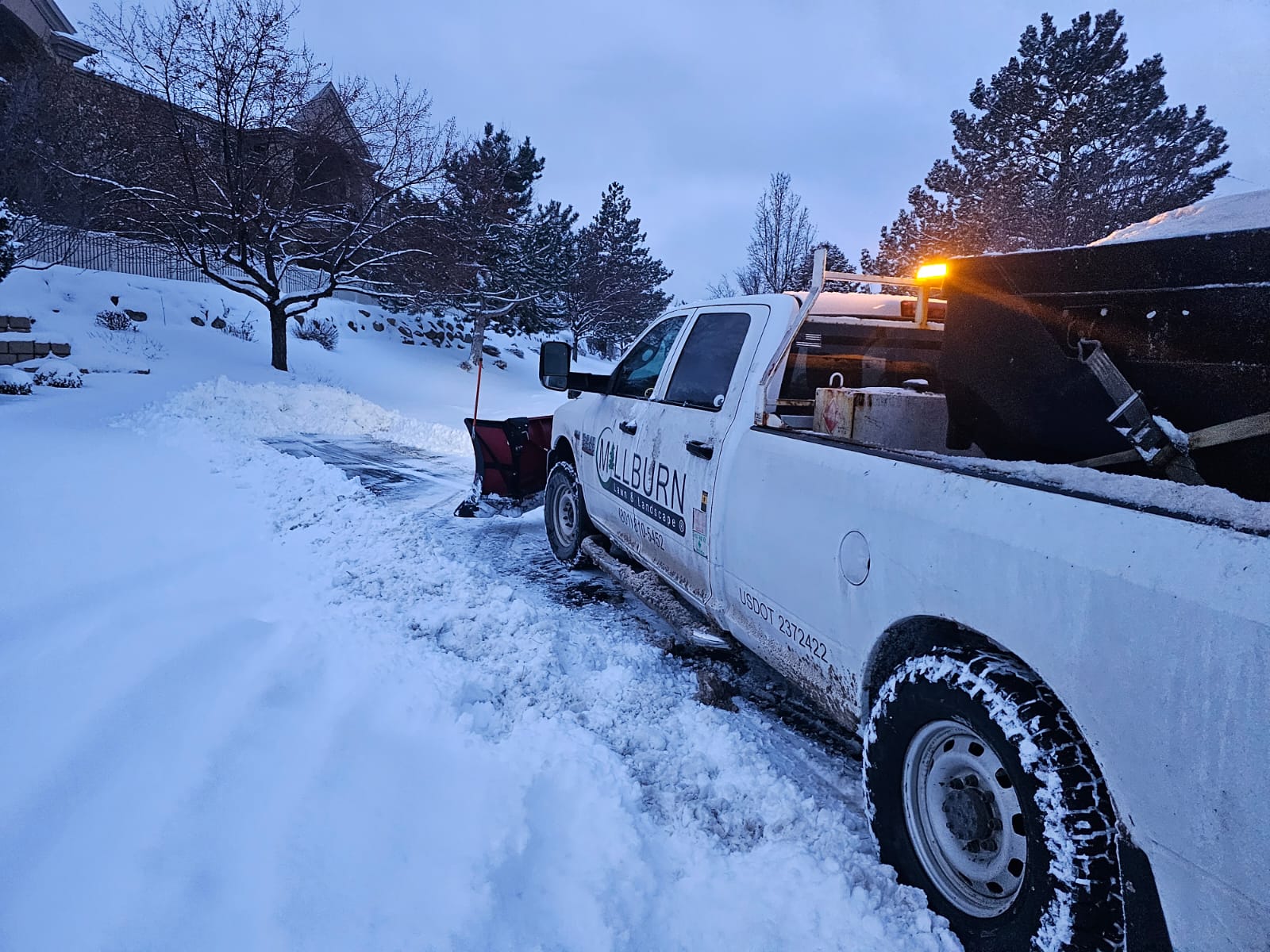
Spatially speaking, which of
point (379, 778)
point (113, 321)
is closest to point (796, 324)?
point (379, 778)

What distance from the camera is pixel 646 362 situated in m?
4.67

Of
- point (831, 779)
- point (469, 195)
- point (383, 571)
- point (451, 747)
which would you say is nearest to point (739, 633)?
point (831, 779)

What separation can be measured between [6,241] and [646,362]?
667 inches

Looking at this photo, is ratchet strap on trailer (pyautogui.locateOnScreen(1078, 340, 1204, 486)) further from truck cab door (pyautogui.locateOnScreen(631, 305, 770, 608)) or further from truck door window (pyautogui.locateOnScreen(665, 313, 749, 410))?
truck door window (pyautogui.locateOnScreen(665, 313, 749, 410))

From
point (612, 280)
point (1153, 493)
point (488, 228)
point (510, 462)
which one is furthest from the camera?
point (612, 280)

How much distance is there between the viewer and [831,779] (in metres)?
2.94

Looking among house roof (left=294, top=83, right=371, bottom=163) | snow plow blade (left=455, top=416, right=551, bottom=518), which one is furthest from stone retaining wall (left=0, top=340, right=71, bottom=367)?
snow plow blade (left=455, top=416, right=551, bottom=518)

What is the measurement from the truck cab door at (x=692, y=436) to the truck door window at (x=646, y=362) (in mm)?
205

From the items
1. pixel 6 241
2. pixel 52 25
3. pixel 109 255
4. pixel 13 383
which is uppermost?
pixel 52 25

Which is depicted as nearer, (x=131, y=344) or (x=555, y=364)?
(x=555, y=364)

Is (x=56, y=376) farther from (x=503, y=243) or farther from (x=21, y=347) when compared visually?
(x=503, y=243)

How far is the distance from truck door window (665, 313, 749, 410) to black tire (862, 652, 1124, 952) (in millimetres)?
1777

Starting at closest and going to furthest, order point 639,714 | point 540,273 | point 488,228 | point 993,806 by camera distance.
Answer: point 993,806 → point 639,714 → point 488,228 → point 540,273

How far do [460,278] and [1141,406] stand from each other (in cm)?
2252
